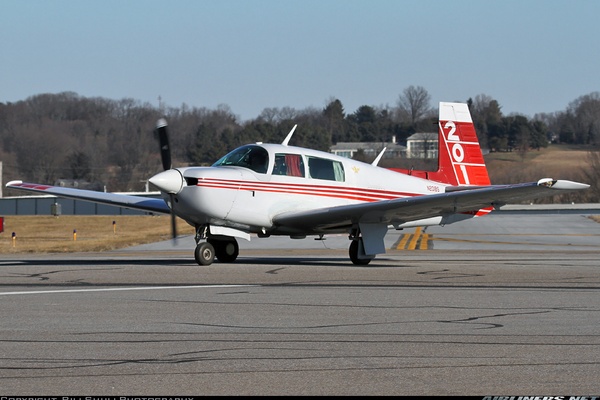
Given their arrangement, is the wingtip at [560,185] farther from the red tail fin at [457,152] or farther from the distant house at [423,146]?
the distant house at [423,146]

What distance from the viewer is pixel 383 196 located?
862 inches

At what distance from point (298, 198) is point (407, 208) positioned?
8.06ft

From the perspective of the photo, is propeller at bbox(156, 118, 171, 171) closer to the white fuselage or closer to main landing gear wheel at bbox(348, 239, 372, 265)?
the white fuselage

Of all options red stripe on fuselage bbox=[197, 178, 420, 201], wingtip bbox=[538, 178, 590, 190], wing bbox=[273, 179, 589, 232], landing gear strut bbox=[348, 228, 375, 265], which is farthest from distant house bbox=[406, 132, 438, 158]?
wingtip bbox=[538, 178, 590, 190]

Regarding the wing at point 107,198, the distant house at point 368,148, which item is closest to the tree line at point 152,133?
the distant house at point 368,148

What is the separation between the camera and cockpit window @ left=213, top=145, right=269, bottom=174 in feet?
65.7

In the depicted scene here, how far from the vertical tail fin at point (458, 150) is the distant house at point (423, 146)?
323 feet

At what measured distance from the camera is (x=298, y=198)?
20438 mm

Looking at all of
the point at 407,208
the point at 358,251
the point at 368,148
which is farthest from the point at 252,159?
the point at 368,148

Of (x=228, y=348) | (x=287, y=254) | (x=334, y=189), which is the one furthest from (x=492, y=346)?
(x=287, y=254)

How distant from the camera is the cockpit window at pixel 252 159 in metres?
Result: 20.0

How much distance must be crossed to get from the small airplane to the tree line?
62.9 m

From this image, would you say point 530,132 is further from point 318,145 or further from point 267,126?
point 267,126

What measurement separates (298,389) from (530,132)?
13705 centimetres
